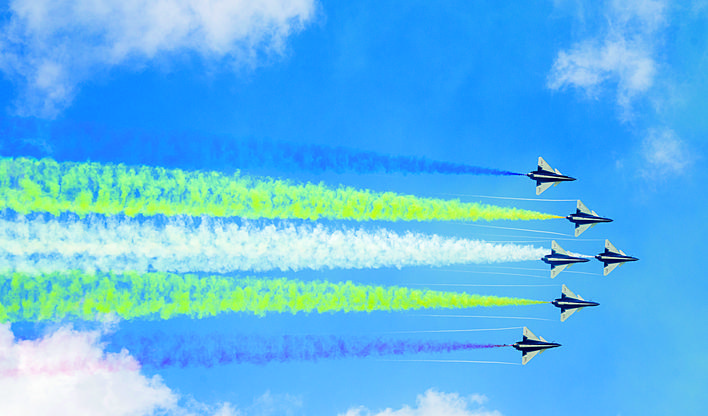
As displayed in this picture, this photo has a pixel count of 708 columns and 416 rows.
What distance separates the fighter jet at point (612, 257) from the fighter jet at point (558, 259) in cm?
352

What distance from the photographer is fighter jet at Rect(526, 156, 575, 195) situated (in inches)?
1954

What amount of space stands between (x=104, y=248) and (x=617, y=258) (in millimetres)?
39473

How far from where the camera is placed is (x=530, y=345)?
50.2 metres

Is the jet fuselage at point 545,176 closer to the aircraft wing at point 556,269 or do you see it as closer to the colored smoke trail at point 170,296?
the aircraft wing at point 556,269

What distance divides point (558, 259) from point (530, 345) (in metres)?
6.91

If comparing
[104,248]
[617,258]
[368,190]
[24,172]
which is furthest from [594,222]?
[24,172]

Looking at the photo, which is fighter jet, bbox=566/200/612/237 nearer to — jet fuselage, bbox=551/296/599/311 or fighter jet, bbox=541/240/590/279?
fighter jet, bbox=541/240/590/279

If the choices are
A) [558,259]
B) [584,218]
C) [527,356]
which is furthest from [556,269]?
[527,356]

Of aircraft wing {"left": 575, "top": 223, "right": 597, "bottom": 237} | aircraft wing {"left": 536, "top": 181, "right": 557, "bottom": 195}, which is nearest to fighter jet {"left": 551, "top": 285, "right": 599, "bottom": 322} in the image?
aircraft wing {"left": 575, "top": 223, "right": 597, "bottom": 237}

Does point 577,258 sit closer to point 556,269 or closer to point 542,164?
point 556,269

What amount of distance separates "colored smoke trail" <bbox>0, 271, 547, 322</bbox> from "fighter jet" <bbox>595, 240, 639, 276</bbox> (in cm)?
2226

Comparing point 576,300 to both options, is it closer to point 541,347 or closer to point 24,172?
point 541,347

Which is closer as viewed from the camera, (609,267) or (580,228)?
(580,228)

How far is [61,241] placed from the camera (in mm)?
34469
